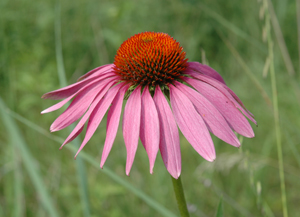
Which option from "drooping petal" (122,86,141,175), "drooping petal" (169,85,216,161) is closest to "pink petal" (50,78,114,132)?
"drooping petal" (122,86,141,175)

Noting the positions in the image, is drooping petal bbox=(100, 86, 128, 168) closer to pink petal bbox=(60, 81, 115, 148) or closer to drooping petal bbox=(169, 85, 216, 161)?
pink petal bbox=(60, 81, 115, 148)

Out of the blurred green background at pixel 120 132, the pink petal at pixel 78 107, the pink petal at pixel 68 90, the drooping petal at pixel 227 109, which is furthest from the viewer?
the blurred green background at pixel 120 132

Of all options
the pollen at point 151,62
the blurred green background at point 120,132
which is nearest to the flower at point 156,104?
the pollen at point 151,62

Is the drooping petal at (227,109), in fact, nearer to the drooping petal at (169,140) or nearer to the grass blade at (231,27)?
the drooping petal at (169,140)

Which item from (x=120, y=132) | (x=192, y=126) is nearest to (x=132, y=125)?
(x=192, y=126)

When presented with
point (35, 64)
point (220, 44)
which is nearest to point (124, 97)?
point (35, 64)

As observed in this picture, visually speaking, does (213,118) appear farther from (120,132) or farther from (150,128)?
(120,132)
